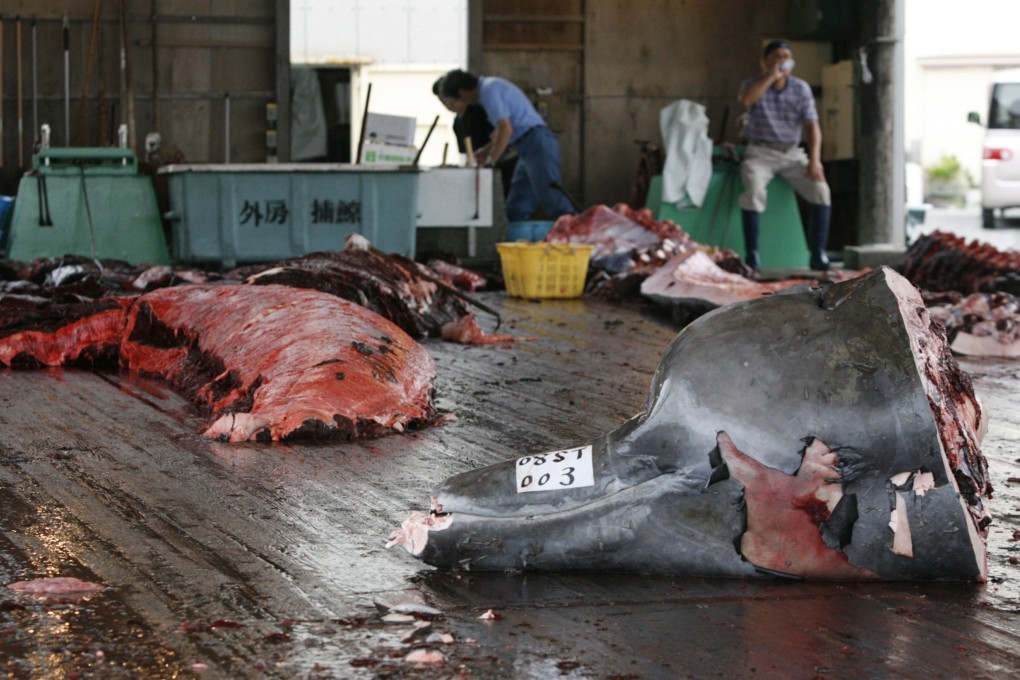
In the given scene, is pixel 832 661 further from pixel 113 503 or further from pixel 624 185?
pixel 624 185

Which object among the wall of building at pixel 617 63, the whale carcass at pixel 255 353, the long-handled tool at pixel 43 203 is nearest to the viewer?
the whale carcass at pixel 255 353

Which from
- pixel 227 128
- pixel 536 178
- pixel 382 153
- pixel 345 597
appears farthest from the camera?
pixel 227 128

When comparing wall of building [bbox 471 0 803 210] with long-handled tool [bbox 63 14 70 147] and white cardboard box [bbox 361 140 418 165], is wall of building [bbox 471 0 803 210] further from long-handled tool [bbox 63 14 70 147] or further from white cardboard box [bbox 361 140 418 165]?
long-handled tool [bbox 63 14 70 147]

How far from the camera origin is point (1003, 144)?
20.5 metres

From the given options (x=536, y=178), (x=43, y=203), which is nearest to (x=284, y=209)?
(x=43, y=203)

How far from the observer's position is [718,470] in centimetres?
278

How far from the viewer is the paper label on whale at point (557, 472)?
2.88 m

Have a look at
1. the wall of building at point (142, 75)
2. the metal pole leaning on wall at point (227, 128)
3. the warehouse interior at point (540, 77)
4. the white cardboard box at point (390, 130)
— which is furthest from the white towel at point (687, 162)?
the metal pole leaning on wall at point (227, 128)

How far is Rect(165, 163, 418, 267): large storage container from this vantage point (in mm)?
11750

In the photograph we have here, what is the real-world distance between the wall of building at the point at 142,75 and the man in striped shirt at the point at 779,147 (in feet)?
16.8

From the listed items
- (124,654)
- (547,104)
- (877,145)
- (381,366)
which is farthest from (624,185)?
(124,654)

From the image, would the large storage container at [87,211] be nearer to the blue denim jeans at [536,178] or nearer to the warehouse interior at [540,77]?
the warehouse interior at [540,77]

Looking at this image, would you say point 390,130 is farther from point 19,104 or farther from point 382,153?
point 19,104

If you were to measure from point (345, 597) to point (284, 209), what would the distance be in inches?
372
